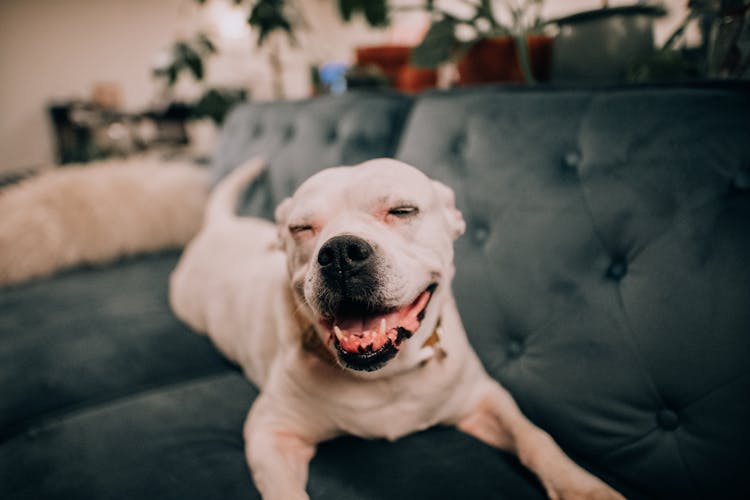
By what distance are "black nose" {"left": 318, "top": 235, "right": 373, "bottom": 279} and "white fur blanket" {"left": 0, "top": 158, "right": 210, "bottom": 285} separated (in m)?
1.75

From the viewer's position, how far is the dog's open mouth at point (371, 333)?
78 centimetres

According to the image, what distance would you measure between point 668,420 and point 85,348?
1539mm

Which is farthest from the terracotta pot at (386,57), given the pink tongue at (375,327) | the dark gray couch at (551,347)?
the pink tongue at (375,327)

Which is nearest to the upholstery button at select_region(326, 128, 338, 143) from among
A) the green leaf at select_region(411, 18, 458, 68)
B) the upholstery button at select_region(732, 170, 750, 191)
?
the green leaf at select_region(411, 18, 458, 68)

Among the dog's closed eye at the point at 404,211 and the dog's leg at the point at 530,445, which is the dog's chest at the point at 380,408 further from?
the dog's closed eye at the point at 404,211

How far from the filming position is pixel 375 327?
823 mm

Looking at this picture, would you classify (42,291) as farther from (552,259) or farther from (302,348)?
(552,259)

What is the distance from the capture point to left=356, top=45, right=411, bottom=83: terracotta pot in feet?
8.23

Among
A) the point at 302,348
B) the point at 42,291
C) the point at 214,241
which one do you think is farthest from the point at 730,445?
the point at 42,291

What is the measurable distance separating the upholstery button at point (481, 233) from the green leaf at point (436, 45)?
0.59 m

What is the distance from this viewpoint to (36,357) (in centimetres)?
135

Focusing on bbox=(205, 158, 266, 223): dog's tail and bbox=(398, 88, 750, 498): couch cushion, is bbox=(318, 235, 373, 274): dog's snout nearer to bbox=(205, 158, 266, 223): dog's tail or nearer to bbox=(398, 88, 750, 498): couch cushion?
bbox=(398, 88, 750, 498): couch cushion

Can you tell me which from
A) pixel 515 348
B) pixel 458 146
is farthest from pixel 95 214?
A: pixel 515 348

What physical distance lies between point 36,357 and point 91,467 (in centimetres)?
60
